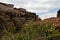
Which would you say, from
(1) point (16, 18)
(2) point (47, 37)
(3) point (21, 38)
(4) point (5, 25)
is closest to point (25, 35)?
(3) point (21, 38)

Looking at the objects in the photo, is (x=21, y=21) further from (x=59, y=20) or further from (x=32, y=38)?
(x=32, y=38)

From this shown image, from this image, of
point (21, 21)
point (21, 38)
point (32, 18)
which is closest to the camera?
point (21, 38)

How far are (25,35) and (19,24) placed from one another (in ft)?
18.9

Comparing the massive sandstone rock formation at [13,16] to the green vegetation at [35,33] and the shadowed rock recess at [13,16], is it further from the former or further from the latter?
the green vegetation at [35,33]

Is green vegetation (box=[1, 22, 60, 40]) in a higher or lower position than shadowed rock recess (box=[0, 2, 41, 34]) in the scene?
lower

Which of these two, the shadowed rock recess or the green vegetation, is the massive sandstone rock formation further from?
the green vegetation

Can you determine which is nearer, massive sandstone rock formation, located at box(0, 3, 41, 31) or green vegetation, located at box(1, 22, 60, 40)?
green vegetation, located at box(1, 22, 60, 40)

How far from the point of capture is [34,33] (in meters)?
15.4

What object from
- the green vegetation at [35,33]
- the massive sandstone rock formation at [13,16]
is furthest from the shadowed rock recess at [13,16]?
the green vegetation at [35,33]

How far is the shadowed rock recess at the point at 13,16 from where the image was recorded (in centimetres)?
1994

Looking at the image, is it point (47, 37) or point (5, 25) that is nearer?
point (47, 37)

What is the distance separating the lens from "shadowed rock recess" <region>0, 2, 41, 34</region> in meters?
19.9

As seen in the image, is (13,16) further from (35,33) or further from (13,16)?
(35,33)

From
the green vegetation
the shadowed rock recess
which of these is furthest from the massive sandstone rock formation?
the green vegetation
